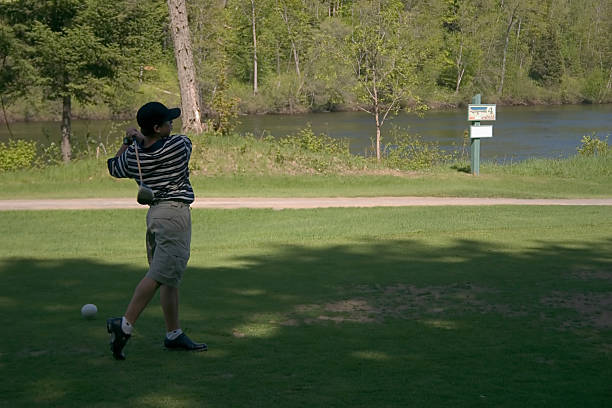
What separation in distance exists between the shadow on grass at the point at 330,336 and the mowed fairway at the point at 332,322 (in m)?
0.02

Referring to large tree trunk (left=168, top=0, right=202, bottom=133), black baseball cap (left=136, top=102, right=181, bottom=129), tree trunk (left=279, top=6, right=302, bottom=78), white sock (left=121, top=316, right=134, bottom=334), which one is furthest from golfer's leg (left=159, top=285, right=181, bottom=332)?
tree trunk (left=279, top=6, right=302, bottom=78)

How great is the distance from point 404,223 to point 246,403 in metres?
10.4

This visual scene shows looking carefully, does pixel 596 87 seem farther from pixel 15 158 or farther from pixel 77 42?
pixel 15 158

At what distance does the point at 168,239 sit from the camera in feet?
19.4

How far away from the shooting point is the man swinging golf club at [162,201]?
19.3 feet

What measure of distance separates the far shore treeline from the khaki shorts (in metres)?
22.6

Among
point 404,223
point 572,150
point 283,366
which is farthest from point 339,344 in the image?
point 572,150

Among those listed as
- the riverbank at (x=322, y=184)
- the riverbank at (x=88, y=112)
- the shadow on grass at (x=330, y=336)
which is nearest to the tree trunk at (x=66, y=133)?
the riverbank at (x=322, y=184)

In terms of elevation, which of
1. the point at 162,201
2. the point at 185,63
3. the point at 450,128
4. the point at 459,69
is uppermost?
the point at 459,69

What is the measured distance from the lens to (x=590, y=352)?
5.84 metres

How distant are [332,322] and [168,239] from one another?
5.62 feet

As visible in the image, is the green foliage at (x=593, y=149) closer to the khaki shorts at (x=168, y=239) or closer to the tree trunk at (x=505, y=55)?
the khaki shorts at (x=168, y=239)

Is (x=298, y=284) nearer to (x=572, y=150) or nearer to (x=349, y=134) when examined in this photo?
(x=572, y=150)

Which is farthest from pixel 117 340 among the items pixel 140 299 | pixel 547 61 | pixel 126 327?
pixel 547 61
